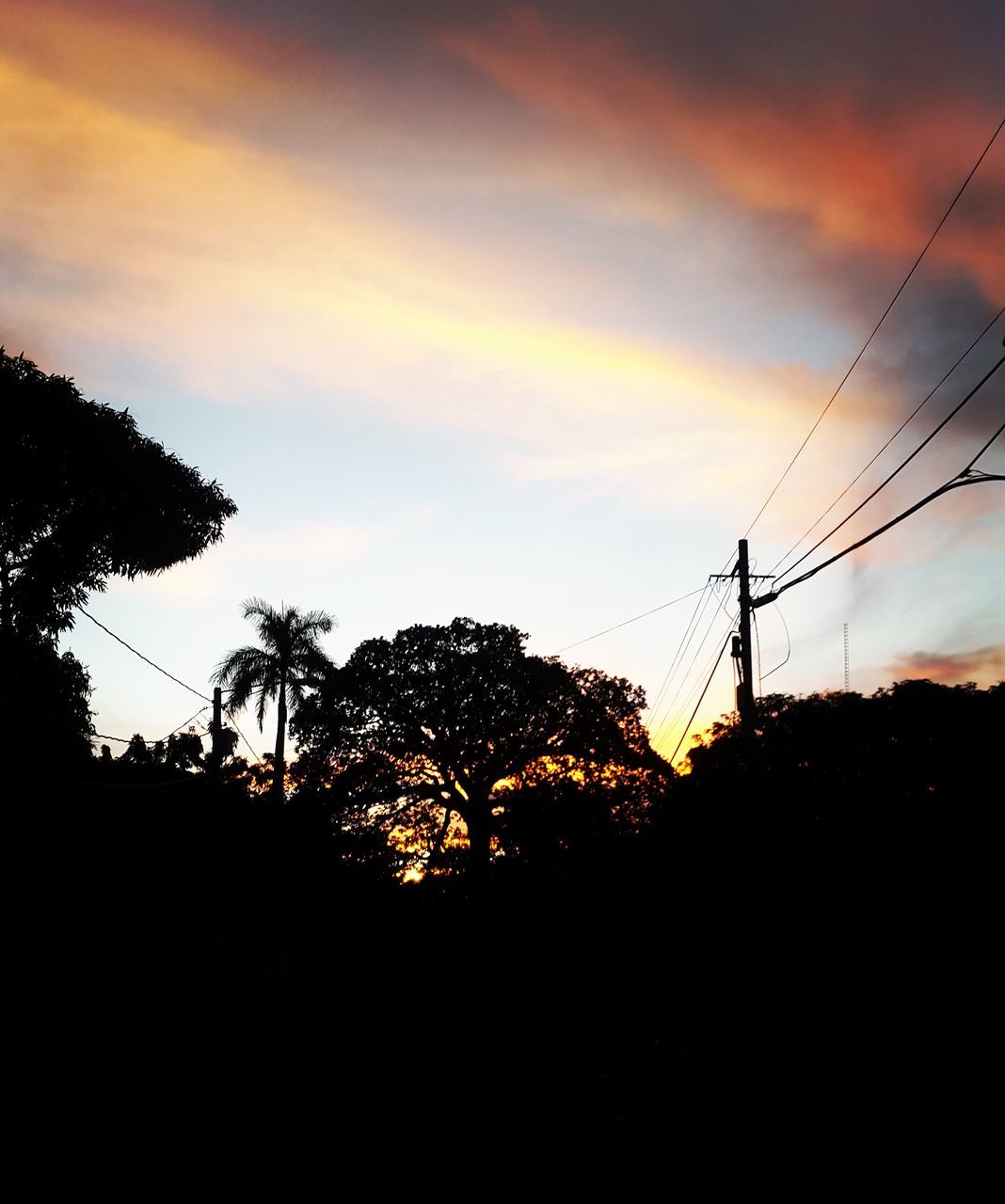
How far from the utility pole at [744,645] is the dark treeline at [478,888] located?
1.46 meters

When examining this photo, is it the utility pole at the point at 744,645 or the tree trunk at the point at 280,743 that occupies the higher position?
the tree trunk at the point at 280,743

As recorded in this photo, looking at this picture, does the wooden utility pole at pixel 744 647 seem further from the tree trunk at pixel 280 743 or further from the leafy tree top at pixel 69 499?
the tree trunk at pixel 280 743

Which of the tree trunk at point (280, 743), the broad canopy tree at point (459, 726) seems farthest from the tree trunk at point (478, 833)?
the tree trunk at point (280, 743)

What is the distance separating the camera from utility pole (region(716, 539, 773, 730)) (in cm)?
2297

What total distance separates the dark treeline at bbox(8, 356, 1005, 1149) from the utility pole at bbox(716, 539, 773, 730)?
1.46m

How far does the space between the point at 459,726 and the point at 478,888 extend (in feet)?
22.9

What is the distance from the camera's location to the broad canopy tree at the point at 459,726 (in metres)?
43.2

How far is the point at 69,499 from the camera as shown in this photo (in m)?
25.8

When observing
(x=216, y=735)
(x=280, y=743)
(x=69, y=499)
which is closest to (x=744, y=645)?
(x=216, y=735)

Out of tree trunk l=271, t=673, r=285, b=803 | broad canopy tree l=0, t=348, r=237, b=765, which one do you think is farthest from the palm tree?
broad canopy tree l=0, t=348, r=237, b=765

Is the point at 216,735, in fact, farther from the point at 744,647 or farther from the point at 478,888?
Result: the point at 478,888

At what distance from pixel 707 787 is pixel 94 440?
2316 centimetres

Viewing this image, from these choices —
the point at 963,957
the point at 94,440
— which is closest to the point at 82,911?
the point at 94,440

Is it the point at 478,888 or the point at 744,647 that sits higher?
the point at 744,647
